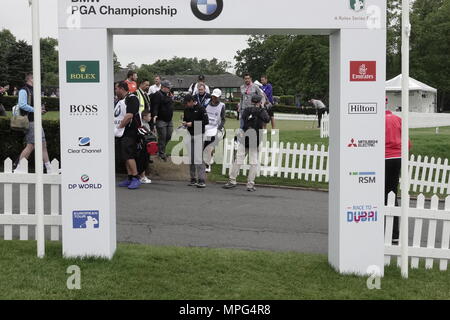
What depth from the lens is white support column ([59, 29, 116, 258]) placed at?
5762mm

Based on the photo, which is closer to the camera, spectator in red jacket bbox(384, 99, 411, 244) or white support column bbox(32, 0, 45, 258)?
white support column bbox(32, 0, 45, 258)

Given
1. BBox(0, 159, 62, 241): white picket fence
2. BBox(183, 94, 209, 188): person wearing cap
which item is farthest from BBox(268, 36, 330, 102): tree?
BBox(0, 159, 62, 241): white picket fence

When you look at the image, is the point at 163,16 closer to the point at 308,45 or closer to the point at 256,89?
the point at 256,89

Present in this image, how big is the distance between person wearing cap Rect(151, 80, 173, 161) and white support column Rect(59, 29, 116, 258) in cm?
702

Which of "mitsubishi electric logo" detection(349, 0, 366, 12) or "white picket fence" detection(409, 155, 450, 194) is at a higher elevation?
"mitsubishi electric logo" detection(349, 0, 366, 12)

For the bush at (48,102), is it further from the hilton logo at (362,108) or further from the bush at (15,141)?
the hilton logo at (362,108)

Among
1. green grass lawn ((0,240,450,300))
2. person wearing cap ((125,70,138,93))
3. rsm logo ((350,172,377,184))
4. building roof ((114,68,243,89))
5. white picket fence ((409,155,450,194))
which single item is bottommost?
green grass lawn ((0,240,450,300))

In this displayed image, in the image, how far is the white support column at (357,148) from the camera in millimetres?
5656

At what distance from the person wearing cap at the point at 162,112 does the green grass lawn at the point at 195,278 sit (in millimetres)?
6946

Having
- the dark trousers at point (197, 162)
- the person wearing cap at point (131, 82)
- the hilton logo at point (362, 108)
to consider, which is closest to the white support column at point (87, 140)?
the hilton logo at point (362, 108)

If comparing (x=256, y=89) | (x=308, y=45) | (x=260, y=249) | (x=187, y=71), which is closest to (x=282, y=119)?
(x=308, y=45)

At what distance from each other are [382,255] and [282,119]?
38.5 m

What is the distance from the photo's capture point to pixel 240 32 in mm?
5828

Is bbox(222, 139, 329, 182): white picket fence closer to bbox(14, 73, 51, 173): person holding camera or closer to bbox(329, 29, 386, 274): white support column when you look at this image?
bbox(14, 73, 51, 173): person holding camera
